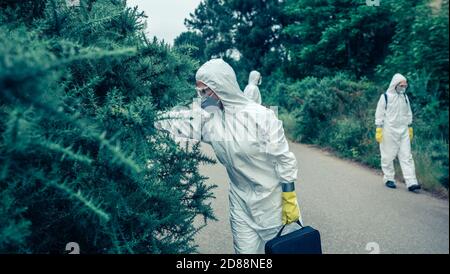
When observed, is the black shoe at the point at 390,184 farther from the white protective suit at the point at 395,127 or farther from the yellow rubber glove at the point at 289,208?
the yellow rubber glove at the point at 289,208

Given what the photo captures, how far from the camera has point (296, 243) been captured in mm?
2678

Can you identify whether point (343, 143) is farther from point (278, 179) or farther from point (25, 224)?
point (25, 224)

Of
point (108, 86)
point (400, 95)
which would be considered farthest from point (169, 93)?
point (400, 95)

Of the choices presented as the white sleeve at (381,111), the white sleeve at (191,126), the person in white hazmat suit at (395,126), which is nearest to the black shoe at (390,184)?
the person in white hazmat suit at (395,126)

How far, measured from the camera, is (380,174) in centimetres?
850

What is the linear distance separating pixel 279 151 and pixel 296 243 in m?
0.67

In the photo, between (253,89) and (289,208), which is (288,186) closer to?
(289,208)

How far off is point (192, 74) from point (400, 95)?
6.32 meters

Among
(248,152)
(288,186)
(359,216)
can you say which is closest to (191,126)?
(248,152)

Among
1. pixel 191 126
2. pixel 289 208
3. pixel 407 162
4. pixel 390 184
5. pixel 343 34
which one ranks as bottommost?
pixel 390 184

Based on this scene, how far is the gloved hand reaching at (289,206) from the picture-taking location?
115 inches

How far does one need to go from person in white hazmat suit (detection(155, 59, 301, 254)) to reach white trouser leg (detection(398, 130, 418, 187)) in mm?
4996

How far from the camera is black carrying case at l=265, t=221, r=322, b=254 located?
2.61 metres

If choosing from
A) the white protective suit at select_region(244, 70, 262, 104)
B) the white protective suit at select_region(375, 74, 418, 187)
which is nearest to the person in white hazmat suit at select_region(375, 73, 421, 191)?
the white protective suit at select_region(375, 74, 418, 187)
